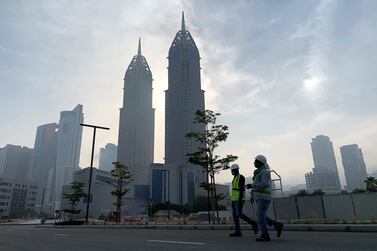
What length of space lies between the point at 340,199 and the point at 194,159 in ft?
28.4

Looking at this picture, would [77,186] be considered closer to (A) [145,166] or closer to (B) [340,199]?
(B) [340,199]

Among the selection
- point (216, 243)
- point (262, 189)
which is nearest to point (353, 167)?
point (262, 189)

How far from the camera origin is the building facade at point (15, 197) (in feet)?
375

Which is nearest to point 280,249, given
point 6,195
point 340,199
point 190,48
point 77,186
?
point 340,199

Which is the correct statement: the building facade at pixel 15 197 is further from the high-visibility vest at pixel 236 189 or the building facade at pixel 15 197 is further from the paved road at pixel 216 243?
the high-visibility vest at pixel 236 189

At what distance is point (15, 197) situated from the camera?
121 meters

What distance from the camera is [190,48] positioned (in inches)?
7451

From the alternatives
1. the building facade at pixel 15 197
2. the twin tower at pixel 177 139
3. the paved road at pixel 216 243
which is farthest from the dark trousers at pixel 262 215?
the twin tower at pixel 177 139

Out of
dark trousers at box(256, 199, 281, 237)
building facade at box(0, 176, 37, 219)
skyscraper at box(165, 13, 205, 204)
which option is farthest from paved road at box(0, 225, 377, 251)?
skyscraper at box(165, 13, 205, 204)

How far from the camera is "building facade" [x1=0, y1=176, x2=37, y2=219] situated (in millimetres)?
114250

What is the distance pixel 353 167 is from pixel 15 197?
16903 cm

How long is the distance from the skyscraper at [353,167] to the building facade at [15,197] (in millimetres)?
161106

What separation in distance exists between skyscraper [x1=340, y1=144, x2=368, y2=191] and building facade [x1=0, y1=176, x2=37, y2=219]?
529ft

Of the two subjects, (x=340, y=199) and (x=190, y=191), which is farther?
(x=190, y=191)
